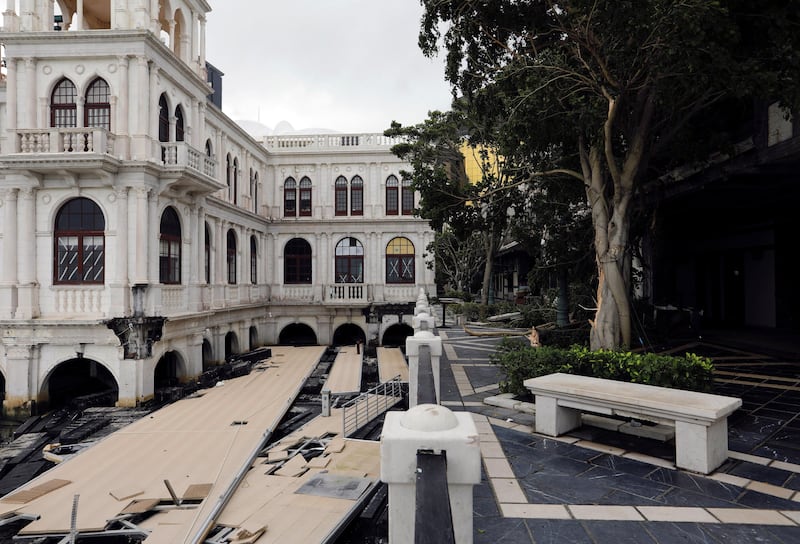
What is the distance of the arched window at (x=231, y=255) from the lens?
25625mm

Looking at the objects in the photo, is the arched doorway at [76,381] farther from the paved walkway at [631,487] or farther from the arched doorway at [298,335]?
the paved walkway at [631,487]

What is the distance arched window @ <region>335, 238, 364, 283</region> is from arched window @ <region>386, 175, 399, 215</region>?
3186 millimetres

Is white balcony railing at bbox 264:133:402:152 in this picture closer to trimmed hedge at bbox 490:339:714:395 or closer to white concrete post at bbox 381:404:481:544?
trimmed hedge at bbox 490:339:714:395

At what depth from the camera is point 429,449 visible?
2.48m

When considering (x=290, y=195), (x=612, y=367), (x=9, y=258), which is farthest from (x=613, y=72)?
(x=290, y=195)

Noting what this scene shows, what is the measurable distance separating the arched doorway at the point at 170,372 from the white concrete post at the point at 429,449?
61.9 ft

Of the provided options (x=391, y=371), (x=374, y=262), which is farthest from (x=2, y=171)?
(x=374, y=262)

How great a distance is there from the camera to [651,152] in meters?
10.9

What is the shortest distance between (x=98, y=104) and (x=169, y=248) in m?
5.77

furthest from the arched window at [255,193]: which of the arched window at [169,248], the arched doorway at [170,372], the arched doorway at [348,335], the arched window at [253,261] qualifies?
the arched doorway at [170,372]

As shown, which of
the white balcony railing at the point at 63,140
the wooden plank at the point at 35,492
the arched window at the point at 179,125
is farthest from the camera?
the arched window at the point at 179,125

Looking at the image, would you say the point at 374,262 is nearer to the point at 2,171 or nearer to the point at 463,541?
the point at 2,171

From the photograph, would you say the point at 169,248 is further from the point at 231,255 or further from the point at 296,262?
the point at 296,262

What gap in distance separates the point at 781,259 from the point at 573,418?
16.2 meters
